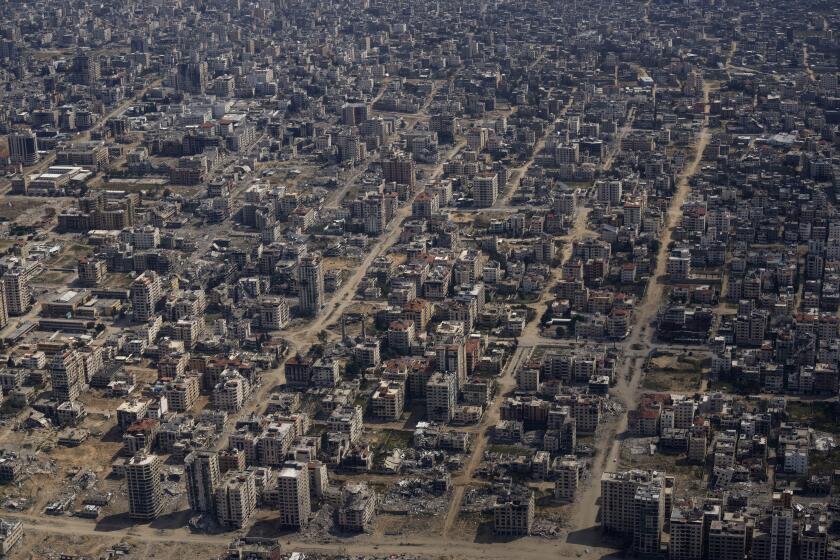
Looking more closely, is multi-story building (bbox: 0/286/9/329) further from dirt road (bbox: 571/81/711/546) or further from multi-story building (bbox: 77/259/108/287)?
dirt road (bbox: 571/81/711/546)

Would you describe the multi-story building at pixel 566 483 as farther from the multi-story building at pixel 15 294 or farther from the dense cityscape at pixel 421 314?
the multi-story building at pixel 15 294

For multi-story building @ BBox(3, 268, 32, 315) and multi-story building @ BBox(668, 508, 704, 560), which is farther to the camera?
multi-story building @ BBox(3, 268, 32, 315)

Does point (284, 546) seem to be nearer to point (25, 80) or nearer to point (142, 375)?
point (142, 375)

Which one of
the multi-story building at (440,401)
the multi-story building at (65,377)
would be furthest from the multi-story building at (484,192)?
the multi-story building at (65,377)

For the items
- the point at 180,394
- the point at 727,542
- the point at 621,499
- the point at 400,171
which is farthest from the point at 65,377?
the point at 400,171

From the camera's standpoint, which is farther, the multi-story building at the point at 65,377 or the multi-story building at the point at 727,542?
the multi-story building at the point at 65,377

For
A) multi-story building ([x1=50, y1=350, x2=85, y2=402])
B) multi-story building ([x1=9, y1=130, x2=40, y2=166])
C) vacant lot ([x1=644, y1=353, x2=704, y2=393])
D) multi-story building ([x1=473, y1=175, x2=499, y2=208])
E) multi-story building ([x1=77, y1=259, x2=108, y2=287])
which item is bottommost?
vacant lot ([x1=644, y1=353, x2=704, y2=393])

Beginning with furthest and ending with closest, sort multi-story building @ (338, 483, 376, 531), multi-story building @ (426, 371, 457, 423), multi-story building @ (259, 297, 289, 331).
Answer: multi-story building @ (259, 297, 289, 331), multi-story building @ (426, 371, 457, 423), multi-story building @ (338, 483, 376, 531)

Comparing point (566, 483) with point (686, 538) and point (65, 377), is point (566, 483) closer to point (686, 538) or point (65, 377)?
point (686, 538)

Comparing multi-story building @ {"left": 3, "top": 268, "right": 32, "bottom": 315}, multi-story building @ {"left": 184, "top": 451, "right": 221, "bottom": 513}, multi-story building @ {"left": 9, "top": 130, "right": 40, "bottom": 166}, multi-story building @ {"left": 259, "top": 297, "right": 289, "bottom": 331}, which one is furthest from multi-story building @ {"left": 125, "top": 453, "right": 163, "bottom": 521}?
multi-story building @ {"left": 9, "top": 130, "right": 40, "bottom": 166}
